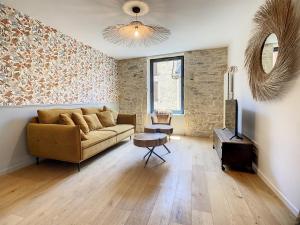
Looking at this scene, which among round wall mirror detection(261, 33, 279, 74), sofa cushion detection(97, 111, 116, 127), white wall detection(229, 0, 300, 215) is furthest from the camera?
sofa cushion detection(97, 111, 116, 127)

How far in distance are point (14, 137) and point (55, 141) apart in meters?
0.71

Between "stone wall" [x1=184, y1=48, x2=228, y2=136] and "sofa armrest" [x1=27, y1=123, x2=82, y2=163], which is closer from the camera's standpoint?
"sofa armrest" [x1=27, y1=123, x2=82, y2=163]

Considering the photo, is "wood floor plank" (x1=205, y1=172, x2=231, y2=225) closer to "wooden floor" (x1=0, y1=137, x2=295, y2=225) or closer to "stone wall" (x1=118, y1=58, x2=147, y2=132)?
"wooden floor" (x1=0, y1=137, x2=295, y2=225)

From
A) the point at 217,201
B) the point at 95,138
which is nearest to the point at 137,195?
the point at 217,201

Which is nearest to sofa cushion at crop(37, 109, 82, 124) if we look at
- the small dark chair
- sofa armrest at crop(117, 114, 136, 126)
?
sofa armrest at crop(117, 114, 136, 126)

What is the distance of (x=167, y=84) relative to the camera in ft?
17.8

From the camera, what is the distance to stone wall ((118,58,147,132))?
216 inches

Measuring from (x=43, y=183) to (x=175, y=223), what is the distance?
1.83m

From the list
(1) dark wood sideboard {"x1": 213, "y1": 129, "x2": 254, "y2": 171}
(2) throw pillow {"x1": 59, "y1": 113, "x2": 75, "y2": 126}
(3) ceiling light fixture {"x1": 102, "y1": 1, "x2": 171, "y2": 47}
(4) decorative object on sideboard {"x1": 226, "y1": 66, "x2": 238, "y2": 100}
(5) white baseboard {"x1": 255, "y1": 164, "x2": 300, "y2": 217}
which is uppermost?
(3) ceiling light fixture {"x1": 102, "y1": 1, "x2": 171, "y2": 47}

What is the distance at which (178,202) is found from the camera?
5.93ft

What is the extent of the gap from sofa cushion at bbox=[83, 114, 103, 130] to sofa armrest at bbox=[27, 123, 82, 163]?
90 centimetres

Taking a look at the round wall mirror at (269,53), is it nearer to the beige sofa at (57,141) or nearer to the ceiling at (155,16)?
the ceiling at (155,16)

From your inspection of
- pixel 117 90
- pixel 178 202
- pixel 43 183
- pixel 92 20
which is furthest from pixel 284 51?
pixel 117 90

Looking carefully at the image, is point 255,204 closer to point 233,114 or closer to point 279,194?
point 279,194
